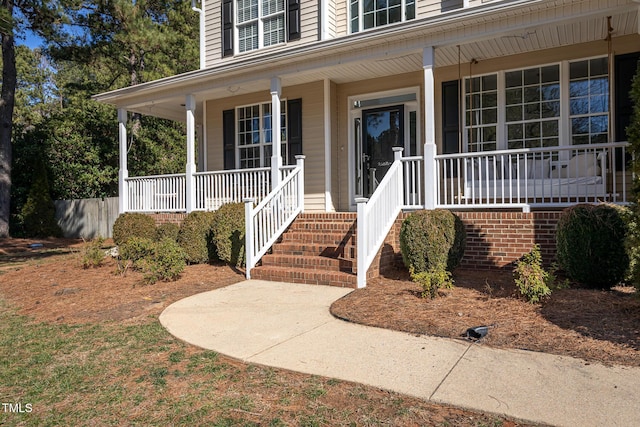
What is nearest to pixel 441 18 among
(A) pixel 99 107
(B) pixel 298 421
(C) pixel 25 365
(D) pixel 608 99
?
(D) pixel 608 99

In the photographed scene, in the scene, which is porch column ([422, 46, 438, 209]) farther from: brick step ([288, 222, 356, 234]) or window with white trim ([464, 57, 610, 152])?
window with white trim ([464, 57, 610, 152])

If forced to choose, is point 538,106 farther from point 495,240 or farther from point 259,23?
point 259,23

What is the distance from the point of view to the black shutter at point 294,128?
413 inches

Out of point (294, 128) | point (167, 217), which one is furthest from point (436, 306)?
point (167, 217)

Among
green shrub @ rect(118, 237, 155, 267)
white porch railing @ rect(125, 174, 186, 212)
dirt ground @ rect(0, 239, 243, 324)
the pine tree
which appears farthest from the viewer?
the pine tree

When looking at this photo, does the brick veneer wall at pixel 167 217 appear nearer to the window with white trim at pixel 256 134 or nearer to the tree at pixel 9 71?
the window with white trim at pixel 256 134

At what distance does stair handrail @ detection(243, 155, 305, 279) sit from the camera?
7629 mm

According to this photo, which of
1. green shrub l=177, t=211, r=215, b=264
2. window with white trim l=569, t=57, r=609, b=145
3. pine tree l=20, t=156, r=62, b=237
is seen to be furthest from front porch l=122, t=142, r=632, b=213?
pine tree l=20, t=156, r=62, b=237

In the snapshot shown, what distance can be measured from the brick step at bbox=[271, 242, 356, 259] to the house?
19 mm

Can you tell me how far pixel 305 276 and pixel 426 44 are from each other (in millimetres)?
4301

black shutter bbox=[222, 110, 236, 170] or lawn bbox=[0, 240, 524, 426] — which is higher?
black shutter bbox=[222, 110, 236, 170]

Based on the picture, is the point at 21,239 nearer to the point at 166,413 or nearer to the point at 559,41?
the point at 166,413

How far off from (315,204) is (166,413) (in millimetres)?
7578

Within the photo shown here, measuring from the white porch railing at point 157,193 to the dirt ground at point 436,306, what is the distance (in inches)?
118
